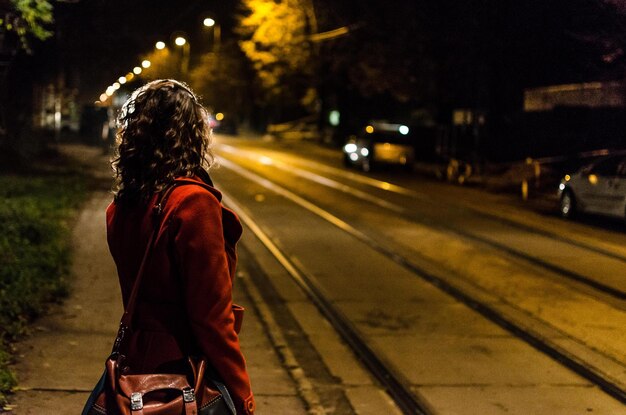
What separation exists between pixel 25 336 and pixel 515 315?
4.76m

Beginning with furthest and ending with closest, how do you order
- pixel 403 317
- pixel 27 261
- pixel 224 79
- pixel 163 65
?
1. pixel 163 65
2. pixel 224 79
3. pixel 27 261
4. pixel 403 317

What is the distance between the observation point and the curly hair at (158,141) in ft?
9.75

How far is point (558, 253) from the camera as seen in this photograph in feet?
48.1

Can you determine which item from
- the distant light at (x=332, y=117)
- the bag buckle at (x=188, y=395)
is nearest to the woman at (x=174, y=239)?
the bag buckle at (x=188, y=395)

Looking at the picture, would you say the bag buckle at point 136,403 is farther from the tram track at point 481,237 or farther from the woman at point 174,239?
the tram track at point 481,237

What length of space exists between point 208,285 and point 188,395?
0.31m

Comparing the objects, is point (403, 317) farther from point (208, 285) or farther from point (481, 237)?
point (208, 285)

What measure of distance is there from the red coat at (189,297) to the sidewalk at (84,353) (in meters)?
3.62

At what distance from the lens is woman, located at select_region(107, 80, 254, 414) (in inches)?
111

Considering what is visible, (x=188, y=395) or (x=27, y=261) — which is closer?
(x=188, y=395)

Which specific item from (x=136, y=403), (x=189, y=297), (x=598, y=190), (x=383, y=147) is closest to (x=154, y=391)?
(x=136, y=403)

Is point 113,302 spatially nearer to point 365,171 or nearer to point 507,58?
point 507,58

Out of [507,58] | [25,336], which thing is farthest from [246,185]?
[25,336]

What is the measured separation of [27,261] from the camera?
10.3 metres
